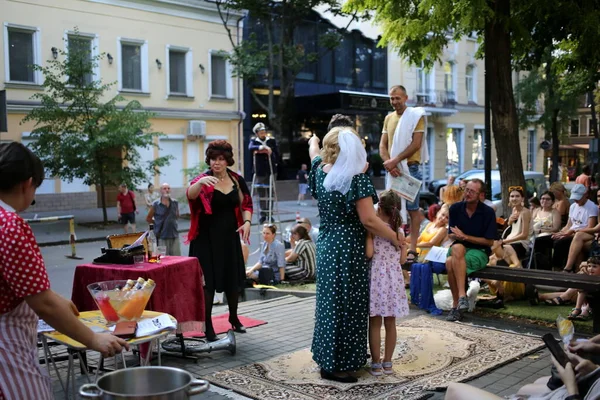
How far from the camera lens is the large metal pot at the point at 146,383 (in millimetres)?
2770

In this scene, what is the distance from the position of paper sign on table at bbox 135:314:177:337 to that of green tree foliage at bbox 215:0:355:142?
23884mm

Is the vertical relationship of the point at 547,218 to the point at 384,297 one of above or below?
above

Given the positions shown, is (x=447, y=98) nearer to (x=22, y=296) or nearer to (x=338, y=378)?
(x=338, y=378)

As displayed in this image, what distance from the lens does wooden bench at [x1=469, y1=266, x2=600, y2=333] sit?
6.92m

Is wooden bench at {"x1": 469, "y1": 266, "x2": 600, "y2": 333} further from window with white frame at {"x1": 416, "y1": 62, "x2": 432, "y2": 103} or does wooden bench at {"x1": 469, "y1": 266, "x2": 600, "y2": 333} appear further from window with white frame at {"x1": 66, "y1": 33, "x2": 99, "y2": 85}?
window with white frame at {"x1": 416, "y1": 62, "x2": 432, "y2": 103}

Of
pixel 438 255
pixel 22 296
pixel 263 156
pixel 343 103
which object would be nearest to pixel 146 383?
pixel 22 296

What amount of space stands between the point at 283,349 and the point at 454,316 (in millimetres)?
2235

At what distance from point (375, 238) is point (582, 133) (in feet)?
245

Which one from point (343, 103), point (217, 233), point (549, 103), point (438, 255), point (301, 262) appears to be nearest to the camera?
point (217, 233)

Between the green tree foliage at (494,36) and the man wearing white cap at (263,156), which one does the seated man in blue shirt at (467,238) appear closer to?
the green tree foliage at (494,36)

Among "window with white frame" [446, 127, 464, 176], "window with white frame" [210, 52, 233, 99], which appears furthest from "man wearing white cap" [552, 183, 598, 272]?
"window with white frame" [446, 127, 464, 176]

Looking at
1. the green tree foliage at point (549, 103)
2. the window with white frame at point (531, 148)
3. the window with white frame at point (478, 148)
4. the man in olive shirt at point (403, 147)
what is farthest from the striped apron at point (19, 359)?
the window with white frame at point (531, 148)

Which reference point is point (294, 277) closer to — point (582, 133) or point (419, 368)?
point (419, 368)

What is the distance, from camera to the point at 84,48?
935 inches
